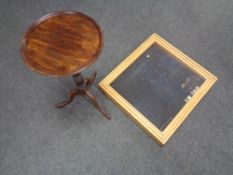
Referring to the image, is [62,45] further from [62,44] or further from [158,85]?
[158,85]

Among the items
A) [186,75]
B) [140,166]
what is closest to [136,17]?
[186,75]

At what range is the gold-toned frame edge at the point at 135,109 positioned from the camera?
144 cm

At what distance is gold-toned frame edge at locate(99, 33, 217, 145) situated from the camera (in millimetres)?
1444

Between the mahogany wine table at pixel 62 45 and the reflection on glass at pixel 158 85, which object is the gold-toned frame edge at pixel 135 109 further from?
the mahogany wine table at pixel 62 45

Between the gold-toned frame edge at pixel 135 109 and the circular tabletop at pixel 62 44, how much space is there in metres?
0.49

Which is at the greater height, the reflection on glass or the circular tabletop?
the reflection on glass

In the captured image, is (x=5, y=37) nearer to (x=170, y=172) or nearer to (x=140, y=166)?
(x=140, y=166)

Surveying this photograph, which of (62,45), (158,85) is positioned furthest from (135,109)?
(62,45)

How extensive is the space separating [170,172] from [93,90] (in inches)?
29.3

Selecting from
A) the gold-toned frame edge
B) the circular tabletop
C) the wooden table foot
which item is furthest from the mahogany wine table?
the gold-toned frame edge

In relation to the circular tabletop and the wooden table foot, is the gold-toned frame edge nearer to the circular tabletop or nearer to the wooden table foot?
the wooden table foot

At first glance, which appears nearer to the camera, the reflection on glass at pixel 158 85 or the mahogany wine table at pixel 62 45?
the mahogany wine table at pixel 62 45

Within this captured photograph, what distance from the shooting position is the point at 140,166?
1410 mm

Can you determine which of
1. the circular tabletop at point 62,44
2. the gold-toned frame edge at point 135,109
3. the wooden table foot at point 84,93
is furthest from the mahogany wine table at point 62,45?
the gold-toned frame edge at point 135,109
